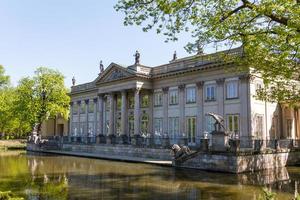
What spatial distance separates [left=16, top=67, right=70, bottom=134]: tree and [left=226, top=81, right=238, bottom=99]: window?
28.3 meters

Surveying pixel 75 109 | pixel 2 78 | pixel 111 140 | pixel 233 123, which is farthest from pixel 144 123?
pixel 2 78

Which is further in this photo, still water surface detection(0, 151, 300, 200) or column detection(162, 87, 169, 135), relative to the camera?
column detection(162, 87, 169, 135)

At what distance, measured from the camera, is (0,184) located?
15266mm

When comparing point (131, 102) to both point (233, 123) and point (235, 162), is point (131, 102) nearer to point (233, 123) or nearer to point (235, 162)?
point (233, 123)

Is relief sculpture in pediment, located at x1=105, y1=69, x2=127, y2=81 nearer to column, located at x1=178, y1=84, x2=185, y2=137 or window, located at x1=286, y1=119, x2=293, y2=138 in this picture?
column, located at x1=178, y1=84, x2=185, y2=137

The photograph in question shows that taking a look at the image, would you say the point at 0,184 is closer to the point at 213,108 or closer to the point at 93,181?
the point at 93,181

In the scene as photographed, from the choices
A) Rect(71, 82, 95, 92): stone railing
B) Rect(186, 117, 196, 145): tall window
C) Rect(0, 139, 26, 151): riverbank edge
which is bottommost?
Rect(0, 139, 26, 151): riverbank edge

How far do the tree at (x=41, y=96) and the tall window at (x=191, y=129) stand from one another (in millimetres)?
23627

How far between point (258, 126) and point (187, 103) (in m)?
7.44

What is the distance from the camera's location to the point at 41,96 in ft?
161

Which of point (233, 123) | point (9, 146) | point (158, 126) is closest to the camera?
point (233, 123)

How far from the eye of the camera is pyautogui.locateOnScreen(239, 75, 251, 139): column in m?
27.5

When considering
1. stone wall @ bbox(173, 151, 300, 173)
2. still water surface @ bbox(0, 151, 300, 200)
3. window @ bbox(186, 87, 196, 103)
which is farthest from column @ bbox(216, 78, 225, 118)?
still water surface @ bbox(0, 151, 300, 200)

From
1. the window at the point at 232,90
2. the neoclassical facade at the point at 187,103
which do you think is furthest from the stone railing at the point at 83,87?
the window at the point at 232,90
